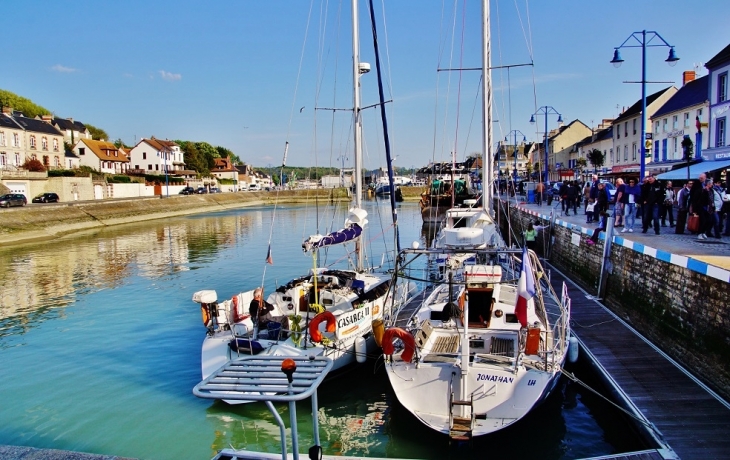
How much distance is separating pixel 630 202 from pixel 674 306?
26.9 ft

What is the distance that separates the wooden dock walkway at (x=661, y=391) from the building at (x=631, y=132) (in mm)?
42944

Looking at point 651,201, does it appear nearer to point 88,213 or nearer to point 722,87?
point 722,87

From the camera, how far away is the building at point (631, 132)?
53.6 m

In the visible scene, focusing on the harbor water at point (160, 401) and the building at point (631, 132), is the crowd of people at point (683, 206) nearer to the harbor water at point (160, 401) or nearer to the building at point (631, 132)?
the harbor water at point (160, 401)

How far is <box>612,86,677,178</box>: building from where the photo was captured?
53.6 metres

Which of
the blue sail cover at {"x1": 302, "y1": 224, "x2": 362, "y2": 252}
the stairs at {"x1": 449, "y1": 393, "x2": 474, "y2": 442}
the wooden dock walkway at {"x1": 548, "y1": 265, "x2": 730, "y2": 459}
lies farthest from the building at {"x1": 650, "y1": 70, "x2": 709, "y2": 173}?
the stairs at {"x1": 449, "y1": 393, "x2": 474, "y2": 442}

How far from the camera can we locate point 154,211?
232 feet

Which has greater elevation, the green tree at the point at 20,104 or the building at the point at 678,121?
the green tree at the point at 20,104

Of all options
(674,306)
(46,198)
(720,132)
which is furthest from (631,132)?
(46,198)

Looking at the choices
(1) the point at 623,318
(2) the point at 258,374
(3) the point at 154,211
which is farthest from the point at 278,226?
(2) the point at 258,374

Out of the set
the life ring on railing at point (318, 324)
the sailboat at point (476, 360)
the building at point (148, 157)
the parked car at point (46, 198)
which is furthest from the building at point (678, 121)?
the building at point (148, 157)

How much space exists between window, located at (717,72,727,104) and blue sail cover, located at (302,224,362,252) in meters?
27.3

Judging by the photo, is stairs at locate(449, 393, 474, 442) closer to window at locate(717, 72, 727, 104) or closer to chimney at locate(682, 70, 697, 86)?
window at locate(717, 72, 727, 104)

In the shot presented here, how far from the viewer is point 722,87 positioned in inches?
1261
